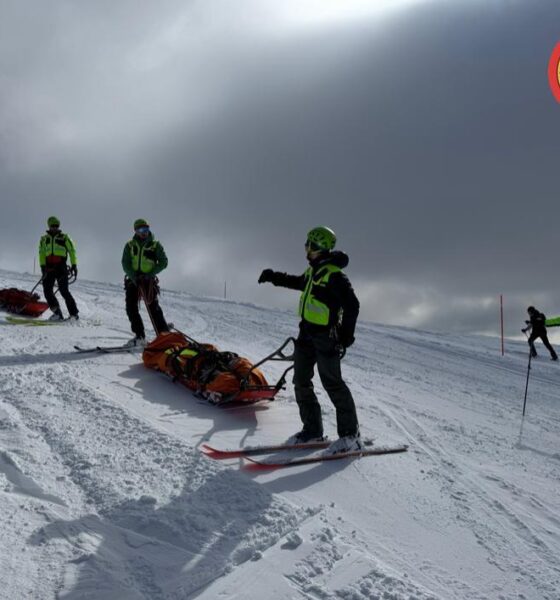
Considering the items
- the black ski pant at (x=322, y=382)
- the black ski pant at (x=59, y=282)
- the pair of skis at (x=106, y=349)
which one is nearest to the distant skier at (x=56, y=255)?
the black ski pant at (x=59, y=282)

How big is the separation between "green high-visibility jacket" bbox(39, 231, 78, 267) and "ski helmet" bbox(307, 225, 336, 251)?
307 inches

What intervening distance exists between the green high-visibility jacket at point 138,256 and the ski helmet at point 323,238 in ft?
15.3

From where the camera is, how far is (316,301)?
5277mm

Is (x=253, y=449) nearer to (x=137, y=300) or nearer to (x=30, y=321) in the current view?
(x=137, y=300)

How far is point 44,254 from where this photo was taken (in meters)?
11.6

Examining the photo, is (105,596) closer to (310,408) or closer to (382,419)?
(310,408)

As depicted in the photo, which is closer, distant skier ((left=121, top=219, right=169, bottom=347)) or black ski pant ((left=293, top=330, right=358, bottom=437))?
black ski pant ((left=293, top=330, right=358, bottom=437))

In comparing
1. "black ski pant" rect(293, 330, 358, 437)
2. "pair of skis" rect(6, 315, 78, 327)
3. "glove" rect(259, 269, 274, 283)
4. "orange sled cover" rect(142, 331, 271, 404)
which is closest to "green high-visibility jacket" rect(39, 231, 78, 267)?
"pair of skis" rect(6, 315, 78, 327)

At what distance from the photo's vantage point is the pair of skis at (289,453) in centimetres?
481

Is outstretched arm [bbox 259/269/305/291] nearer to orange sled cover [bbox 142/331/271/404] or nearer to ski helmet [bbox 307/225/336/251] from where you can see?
ski helmet [bbox 307/225/336/251]

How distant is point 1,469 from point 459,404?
6.56 meters

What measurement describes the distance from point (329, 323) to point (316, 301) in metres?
0.25

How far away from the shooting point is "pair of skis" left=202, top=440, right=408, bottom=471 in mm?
4809

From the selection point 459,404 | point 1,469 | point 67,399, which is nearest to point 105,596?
point 1,469
